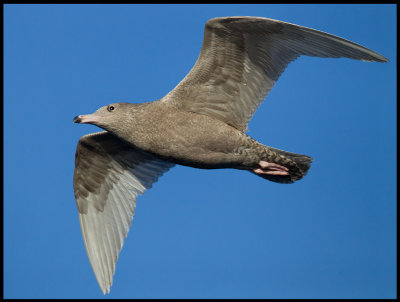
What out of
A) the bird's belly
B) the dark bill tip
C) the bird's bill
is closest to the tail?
the bird's belly

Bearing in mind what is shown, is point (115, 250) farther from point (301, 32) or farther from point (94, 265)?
point (301, 32)

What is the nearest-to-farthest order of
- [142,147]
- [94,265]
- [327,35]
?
1. [327,35]
2. [142,147]
3. [94,265]

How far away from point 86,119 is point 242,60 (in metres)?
2.31

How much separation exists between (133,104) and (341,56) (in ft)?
9.51

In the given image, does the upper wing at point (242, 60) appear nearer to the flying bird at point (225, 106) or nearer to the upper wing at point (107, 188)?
the flying bird at point (225, 106)

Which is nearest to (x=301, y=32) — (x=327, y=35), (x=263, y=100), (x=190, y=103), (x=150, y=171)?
(x=327, y=35)

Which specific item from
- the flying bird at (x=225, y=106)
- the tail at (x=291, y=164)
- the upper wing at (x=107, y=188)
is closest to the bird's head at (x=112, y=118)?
the flying bird at (x=225, y=106)

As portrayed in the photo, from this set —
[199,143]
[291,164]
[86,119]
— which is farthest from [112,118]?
[291,164]

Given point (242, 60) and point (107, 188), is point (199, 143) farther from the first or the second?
point (107, 188)

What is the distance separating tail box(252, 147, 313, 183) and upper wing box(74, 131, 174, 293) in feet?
6.28

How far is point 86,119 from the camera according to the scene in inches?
318

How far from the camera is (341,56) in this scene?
746 centimetres

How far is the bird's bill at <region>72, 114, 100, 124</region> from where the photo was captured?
8.06 meters

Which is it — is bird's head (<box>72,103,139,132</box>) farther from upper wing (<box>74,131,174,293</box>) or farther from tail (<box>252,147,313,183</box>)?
tail (<box>252,147,313,183</box>)
